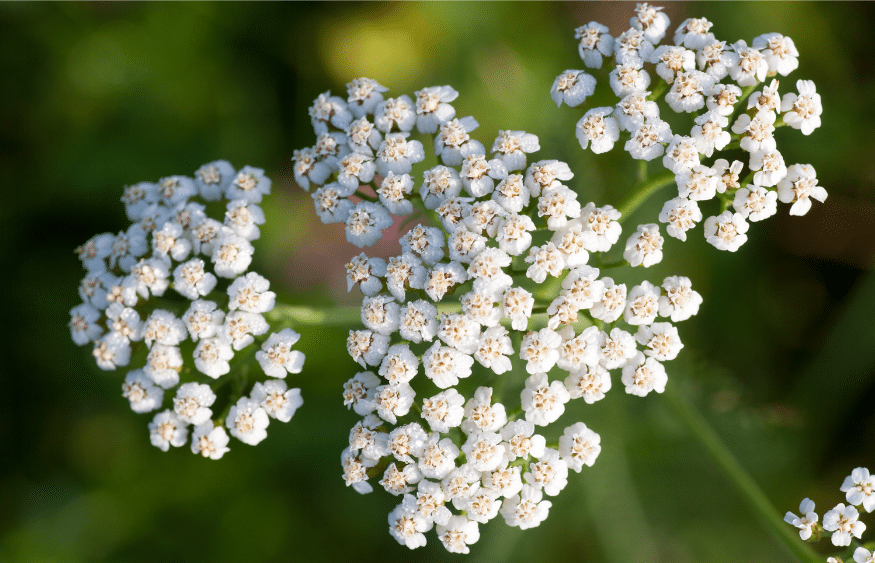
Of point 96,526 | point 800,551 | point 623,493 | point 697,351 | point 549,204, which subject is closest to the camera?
point 549,204

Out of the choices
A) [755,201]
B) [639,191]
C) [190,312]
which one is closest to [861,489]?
[755,201]

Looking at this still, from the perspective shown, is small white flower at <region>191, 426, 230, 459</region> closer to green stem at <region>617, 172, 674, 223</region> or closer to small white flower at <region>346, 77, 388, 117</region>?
small white flower at <region>346, 77, 388, 117</region>

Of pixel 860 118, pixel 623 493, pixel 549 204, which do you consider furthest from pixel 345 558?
pixel 860 118

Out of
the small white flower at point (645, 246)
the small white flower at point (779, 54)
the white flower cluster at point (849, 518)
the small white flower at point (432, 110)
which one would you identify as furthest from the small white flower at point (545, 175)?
the white flower cluster at point (849, 518)

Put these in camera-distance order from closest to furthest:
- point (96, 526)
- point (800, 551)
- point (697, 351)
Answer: point (800, 551) → point (697, 351) → point (96, 526)

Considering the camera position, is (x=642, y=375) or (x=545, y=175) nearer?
(x=642, y=375)

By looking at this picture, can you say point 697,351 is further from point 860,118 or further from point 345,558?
point 345,558

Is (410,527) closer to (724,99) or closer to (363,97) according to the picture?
(363,97)
